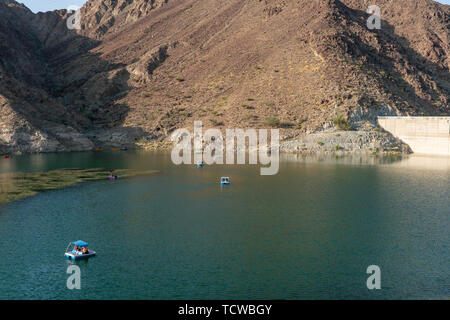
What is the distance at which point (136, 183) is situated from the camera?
197 ft

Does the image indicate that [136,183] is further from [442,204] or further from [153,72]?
[153,72]

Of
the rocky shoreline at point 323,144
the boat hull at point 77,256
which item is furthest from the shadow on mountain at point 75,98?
the boat hull at point 77,256

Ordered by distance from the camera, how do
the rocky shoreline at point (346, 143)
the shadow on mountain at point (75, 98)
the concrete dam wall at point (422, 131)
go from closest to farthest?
the concrete dam wall at point (422, 131) → the rocky shoreline at point (346, 143) → the shadow on mountain at point (75, 98)

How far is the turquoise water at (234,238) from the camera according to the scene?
26.3m

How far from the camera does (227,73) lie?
405ft

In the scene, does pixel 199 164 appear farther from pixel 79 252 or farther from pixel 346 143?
pixel 79 252

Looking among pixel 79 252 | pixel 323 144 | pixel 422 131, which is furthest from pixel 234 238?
pixel 422 131

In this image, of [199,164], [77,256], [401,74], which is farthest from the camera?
[401,74]

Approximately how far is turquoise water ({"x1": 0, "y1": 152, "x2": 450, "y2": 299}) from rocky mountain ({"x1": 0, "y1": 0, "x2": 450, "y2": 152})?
149 feet

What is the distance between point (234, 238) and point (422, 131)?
72087 millimetres

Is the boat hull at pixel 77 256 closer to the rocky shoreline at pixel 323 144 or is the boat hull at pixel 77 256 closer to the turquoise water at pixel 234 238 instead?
the turquoise water at pixel 234 238

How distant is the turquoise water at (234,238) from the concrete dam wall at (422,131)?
3239 cm

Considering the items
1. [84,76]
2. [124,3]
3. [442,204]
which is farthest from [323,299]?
[124,3]

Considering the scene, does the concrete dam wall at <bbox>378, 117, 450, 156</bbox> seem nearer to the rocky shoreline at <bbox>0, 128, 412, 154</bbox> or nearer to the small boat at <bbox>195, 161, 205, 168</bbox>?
the rocky shoreline at <bbox>0, 128, 412, 154</bbox>
